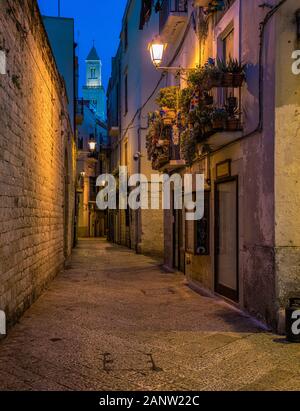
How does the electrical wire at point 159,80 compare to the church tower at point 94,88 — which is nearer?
the electrical wire at point 159,80

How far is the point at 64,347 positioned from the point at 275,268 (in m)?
2.92

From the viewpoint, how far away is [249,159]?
822cm

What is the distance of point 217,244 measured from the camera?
10367 millimetres

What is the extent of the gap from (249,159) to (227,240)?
2.10 metres

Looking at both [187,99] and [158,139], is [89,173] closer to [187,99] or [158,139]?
[158,139]

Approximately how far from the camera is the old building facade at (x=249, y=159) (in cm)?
703

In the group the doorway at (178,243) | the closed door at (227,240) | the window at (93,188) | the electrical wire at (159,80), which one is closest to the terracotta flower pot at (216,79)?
the closed door at (227,240)

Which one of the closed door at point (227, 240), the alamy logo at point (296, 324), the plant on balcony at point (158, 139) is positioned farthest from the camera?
the plant on balcony at point (158, 139)

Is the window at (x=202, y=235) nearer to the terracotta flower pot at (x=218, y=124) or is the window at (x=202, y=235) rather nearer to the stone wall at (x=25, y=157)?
the terracotta flower pot at (x=218, y=124)

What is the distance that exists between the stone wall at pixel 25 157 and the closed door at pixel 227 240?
3459 millimetres

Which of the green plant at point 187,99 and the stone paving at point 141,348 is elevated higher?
the green plant at point 187,99

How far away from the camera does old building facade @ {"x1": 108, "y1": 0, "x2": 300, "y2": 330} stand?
7.03m

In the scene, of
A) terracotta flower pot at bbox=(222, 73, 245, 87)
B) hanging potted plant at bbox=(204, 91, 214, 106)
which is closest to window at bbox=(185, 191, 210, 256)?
hanging potted plant at bbox=(204, 91, 214, 106)
